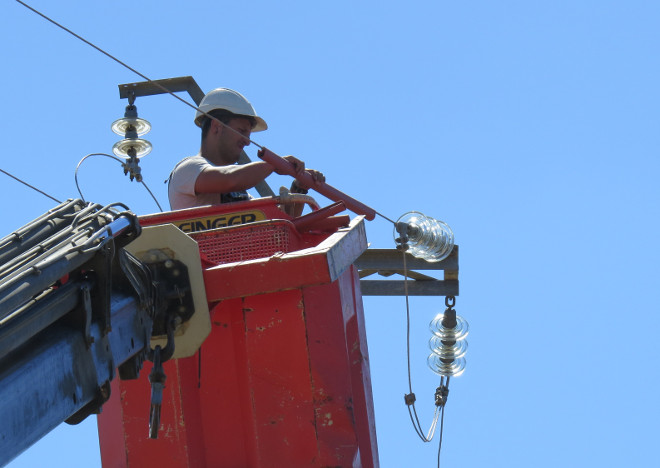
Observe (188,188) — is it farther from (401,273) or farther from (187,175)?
(401,273)

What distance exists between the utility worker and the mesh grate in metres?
0.61

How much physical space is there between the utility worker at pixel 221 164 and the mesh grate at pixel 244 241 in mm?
614

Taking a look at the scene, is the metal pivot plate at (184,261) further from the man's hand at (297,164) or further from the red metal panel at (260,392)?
the man's hand at (297,164)

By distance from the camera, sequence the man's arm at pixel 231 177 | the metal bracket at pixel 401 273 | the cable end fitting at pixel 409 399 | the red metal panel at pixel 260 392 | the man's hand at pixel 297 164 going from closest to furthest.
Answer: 1. the red metal panel at pixel 260 392
2. the man's arm at pixel 231 177
3. the man's hand at pixel 297 164
4. the cable end fitting at pixel 409 399
5. the metal bracket at pixel 401 273

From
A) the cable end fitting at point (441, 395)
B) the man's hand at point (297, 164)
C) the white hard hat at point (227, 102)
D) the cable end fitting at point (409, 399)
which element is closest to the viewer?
the man's hand at point (297, 164)

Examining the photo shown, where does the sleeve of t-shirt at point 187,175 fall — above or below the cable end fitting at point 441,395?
above

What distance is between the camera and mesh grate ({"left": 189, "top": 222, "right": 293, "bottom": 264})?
5.46 meters

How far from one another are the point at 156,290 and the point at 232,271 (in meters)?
0.54

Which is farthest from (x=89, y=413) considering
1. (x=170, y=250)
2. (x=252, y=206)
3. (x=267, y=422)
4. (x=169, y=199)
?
(x=169, y=199)

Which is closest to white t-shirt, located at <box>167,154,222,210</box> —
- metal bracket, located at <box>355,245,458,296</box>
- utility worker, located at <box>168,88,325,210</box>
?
utility worker, located at <box>168,88,325,210</box>

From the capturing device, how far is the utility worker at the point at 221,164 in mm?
6125

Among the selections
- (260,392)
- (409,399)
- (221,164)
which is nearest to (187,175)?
(221,164)

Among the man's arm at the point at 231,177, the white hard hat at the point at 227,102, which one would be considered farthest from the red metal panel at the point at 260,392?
the white hard hat at the point at 227,102

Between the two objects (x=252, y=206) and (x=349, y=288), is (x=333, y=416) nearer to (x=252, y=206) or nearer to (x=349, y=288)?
(x=349, y=288)
